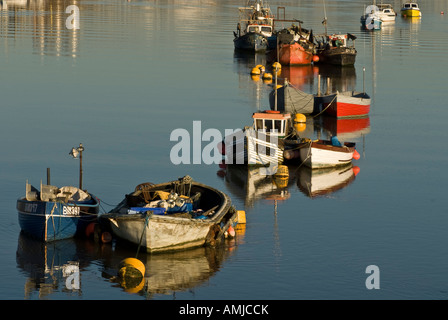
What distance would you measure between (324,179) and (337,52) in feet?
150

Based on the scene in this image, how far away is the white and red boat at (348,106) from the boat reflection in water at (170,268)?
86.7ft

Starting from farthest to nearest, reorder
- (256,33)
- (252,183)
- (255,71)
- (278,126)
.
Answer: (256,33) → (255,71) → (278,126) → (252,183)

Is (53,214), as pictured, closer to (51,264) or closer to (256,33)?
(51,264)

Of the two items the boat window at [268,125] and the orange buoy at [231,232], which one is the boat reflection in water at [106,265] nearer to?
the orange buoy at [231,232]

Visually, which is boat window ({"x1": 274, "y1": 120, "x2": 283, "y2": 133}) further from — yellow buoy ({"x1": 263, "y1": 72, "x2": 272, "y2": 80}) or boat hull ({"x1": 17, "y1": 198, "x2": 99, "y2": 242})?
yellow buoy ({"x1": 263, "y1": 72, "x2": 272, "y2": 80})

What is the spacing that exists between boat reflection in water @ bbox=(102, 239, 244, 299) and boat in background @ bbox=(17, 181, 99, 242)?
Result: 1867 mm

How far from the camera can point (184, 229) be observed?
31938mm

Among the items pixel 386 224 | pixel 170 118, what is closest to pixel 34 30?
pixel 170 118

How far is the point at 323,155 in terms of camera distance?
4512 cm

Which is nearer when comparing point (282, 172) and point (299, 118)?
point (282, 172)

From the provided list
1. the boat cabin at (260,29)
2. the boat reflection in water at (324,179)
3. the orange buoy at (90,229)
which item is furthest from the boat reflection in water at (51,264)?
the boat cabin at (260,29)

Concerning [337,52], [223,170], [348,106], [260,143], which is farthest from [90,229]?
[337,52]

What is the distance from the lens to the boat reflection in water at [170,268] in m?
29.6

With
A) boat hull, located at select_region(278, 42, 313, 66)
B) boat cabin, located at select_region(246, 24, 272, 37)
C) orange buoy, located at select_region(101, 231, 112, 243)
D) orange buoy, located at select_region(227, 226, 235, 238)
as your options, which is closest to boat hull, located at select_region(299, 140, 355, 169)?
orange buoy, located at select_region(227, 226, 235, 238)
